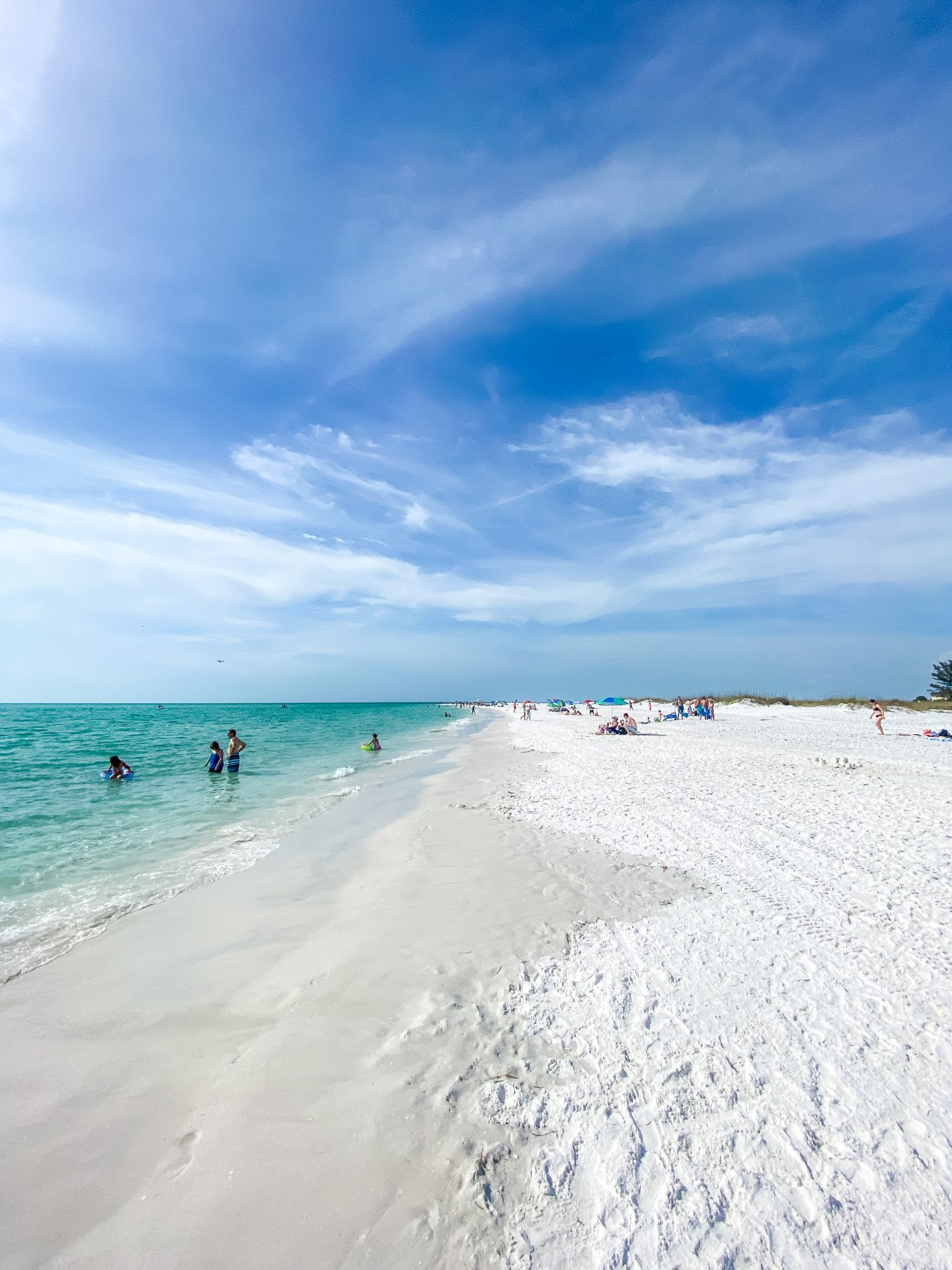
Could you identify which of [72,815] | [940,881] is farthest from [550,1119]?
[72,815]

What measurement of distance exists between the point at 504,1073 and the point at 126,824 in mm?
12463

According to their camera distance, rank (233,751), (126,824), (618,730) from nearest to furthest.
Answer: (126,824)
(233,751)
(618,730)

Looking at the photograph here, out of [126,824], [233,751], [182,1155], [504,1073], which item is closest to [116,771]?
[233,751]

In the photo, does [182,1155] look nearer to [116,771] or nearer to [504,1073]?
[504,1073]

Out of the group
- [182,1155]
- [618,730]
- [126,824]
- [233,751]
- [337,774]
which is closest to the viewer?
[182,1155]

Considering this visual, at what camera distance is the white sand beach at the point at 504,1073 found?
2809 mm

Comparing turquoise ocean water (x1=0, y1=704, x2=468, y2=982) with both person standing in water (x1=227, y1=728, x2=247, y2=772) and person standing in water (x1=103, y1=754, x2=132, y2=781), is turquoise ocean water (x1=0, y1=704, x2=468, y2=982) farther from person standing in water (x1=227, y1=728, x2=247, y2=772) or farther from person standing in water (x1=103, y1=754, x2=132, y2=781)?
person standing in water (x1=227, y1=728, x2=247, y2=772)

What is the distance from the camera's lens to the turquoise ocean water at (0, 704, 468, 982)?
765 cm

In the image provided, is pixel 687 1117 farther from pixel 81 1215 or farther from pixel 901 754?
pixel 901 754

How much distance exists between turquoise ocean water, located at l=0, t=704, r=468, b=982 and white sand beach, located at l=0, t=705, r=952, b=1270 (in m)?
1.04

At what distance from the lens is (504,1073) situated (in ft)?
12.8

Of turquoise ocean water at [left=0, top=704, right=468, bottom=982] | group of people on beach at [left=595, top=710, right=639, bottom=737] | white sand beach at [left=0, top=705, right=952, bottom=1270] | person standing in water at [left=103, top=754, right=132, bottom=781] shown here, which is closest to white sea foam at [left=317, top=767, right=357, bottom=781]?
turquoise ocean water at [left=0, top=704, right=468, bottom=982]

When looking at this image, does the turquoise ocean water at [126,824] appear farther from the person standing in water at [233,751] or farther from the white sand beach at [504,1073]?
the white sand beach at [504,1073]

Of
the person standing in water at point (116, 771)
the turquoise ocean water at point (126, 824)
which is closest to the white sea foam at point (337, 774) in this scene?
the turquoise ocean water at point (126, 824)
